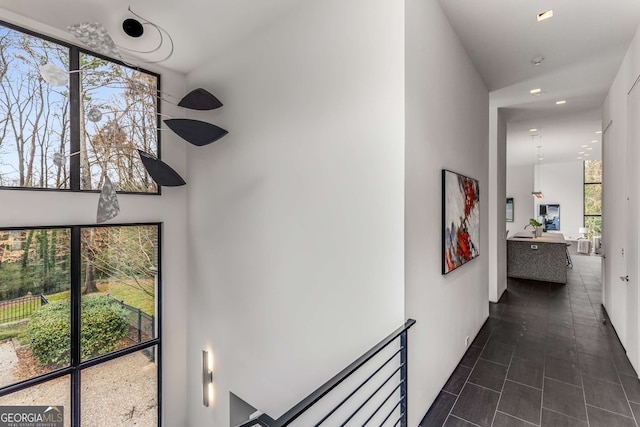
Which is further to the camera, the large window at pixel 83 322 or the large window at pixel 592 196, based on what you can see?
the large window at pixel 592 196

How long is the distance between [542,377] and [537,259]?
4.48m

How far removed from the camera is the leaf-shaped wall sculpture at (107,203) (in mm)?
2768

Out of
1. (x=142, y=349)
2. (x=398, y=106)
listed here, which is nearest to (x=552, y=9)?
(x=398, y=106)

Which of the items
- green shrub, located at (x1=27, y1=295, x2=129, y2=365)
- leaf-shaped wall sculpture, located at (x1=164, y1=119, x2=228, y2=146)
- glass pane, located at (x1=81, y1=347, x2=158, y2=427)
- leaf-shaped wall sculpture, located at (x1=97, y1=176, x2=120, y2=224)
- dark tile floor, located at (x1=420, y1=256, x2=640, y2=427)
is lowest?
glass pane, located at (x1=81, y1=347, x2=158, y2=427)

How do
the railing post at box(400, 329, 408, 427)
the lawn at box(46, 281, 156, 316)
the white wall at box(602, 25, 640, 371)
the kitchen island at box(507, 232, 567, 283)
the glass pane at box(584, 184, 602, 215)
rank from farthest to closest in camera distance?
the glass pane at box(584, 184, 602, 215), the kitchen island at box(507, 232, 567, 283), the lawn at box(46, 281, 156, 316), the white wall at box(602, 25, 640, 371), the railing post at box(400, 329, 408, 427)

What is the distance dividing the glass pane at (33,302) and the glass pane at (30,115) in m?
0.61

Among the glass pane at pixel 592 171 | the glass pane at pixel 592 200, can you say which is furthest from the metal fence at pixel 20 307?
the glass pane at pixel 592 171

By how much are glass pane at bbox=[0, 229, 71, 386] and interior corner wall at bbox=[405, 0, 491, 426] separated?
12.1 feet

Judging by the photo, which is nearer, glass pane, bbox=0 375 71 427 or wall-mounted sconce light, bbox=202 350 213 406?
glass pane, bbox=0 375 71 427

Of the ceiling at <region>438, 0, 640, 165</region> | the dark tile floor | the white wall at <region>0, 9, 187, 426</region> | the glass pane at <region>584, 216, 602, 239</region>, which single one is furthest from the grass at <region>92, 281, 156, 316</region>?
the glass pane at <region>584, 216, 602, 239</region>

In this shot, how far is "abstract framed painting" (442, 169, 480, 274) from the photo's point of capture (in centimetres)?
270

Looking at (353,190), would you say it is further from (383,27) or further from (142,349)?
(142,349)

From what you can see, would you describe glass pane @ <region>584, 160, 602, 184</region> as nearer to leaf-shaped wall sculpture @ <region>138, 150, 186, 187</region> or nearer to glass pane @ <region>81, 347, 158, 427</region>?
leaf-shaped wall sculpture @ <region>138, 150, 186, 187</region>

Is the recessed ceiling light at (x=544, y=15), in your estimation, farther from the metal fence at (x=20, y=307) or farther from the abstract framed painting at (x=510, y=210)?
the abstract framed painting at (x=510, y=210)
